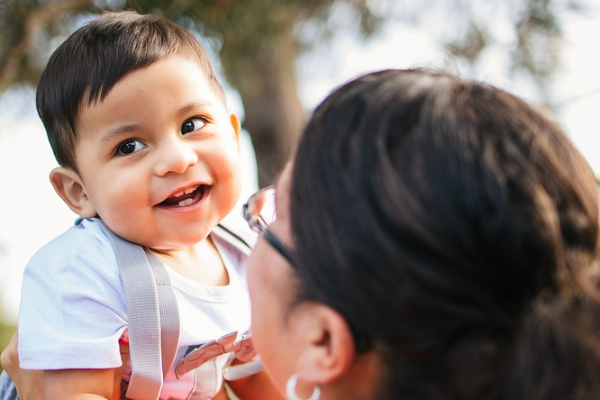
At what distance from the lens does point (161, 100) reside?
5.15ft

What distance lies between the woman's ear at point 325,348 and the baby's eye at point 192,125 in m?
0.64

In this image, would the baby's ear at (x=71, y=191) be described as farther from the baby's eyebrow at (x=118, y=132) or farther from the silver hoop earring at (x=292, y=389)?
the silver hoop earring at (x=292, y=389)

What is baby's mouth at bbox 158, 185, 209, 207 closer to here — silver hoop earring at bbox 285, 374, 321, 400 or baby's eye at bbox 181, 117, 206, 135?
baby's eye at bbox 181, 117, 206, 135

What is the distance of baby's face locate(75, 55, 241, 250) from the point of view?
1.55 meters

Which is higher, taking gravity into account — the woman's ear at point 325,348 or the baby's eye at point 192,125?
the baby's eye at point 192,125

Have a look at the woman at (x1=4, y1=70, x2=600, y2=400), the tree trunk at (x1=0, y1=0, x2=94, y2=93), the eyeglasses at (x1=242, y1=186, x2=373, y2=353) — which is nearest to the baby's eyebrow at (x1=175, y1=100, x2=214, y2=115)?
the eyeglasses at (x1=242, y1=186, x2=373, y2=353)

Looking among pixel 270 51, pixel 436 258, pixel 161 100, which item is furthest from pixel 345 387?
pixel 270 51

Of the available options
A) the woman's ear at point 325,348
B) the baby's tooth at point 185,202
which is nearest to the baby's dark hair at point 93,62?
the baby's tooth at point 185,202

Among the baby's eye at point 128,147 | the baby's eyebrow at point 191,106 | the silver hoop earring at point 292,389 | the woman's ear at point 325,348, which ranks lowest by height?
the silver hoop earring at point 292,389

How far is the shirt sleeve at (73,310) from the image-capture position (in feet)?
4.77

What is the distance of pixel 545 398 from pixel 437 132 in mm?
394

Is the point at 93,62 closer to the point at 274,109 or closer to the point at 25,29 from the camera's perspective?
the point at 25,29

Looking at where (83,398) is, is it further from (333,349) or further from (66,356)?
(333,349)

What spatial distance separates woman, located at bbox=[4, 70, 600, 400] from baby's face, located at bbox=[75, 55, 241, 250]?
527 mm
